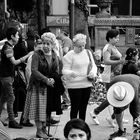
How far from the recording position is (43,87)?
7.38 meters

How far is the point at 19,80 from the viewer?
871 centimetres

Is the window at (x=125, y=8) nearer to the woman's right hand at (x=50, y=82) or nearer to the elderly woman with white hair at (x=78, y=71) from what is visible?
the elderly woman with white hair at (x=78, y=71)

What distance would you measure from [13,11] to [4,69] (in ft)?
60.2

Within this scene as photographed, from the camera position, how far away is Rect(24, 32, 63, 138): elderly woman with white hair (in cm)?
731

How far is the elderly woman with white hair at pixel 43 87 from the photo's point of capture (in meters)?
7.31

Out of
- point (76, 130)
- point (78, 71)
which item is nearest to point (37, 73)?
point (78, 71)

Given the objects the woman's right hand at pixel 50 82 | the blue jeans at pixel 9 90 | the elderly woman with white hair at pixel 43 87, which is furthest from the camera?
the blue jeans at pixel 9 90

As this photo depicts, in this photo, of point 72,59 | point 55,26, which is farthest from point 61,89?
point 55,26

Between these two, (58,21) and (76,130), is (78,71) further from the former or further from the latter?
(58,21)

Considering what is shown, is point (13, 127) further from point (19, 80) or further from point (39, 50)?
point (39, 50)

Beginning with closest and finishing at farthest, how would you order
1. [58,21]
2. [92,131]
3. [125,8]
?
[92,131], [58,21], [125,8]

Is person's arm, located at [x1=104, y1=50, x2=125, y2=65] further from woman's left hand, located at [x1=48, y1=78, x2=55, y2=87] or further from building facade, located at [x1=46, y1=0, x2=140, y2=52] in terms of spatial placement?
building facade, located at [x1=46, y1=0, x2=140, y2=52]

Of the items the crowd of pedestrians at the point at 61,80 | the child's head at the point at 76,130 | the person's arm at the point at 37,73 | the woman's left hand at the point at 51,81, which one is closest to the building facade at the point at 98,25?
the crowd of pedestrians at the point at 61,80

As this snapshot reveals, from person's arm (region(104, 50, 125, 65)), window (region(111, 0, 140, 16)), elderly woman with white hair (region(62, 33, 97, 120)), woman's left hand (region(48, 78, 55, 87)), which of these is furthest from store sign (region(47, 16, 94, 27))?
window (region(111, 0, 140, 16))
